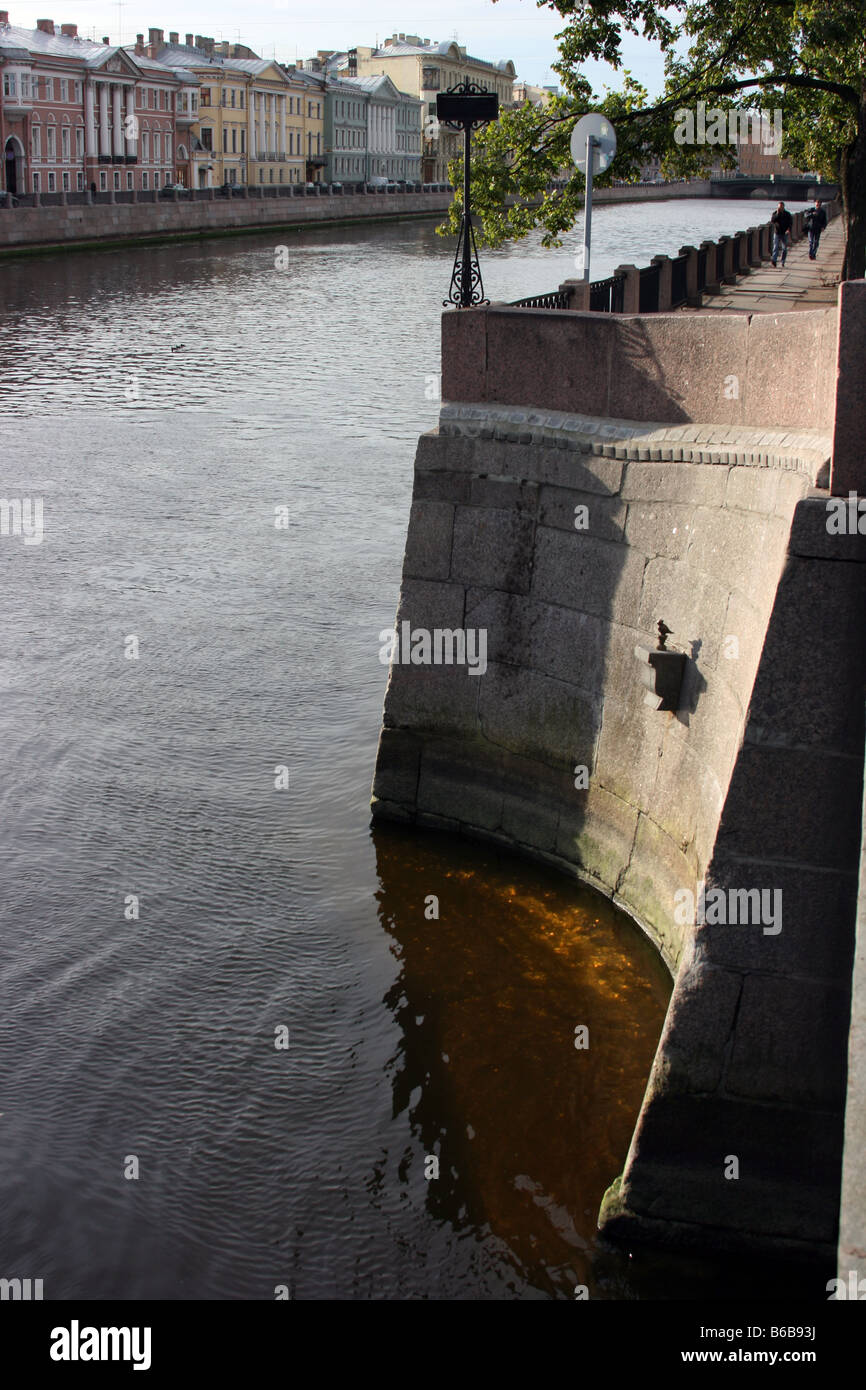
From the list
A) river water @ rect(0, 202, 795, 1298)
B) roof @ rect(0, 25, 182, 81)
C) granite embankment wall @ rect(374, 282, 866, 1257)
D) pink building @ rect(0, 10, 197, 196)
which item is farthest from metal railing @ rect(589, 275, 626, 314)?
roof @ rect(0, 25, 182, 81)

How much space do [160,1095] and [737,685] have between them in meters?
3.45

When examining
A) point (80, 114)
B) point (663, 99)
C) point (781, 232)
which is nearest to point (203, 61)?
point (80, 114)

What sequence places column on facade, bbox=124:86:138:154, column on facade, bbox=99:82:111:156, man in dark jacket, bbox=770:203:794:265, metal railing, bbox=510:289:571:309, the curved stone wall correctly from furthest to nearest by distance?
column on facade, bbox=124:86:138:154
column on facade, bbox=99:82:111:156
man in dark jacket, bbox=770:203:794:265
metal railing, bbox=510:289:571:309
the curved stone wall

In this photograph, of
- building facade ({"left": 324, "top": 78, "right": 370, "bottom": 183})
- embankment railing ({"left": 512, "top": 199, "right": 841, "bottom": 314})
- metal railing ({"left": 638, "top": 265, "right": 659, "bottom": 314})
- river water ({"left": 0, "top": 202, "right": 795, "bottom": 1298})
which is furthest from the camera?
building facade ({"left": 324, "top": 78, "right": 370, "bottom": 183})

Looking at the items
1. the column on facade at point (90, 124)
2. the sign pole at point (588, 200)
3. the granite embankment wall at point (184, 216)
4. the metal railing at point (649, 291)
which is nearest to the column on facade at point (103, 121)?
the column on facade at point (90, 124)

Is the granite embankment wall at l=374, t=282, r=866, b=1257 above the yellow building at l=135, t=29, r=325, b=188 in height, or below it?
below

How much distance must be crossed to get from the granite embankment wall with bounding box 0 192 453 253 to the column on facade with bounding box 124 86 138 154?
1191cm

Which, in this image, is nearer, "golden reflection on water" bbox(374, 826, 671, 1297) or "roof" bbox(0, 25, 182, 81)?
"golden reflection on water" bbox(374, 826, 671, 1297)

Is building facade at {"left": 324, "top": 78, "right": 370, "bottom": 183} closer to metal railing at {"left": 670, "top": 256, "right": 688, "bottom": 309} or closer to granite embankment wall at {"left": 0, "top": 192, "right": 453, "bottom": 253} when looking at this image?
granite embankment wall at {"left": 0, "top": 192, "right": 453, "bottom": 253}

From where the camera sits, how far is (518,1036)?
8.02 meters

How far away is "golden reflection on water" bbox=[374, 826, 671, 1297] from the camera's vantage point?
6.80 metres

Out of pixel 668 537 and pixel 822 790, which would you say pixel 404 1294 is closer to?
pixel 822 790

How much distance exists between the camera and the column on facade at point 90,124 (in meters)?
77.3
